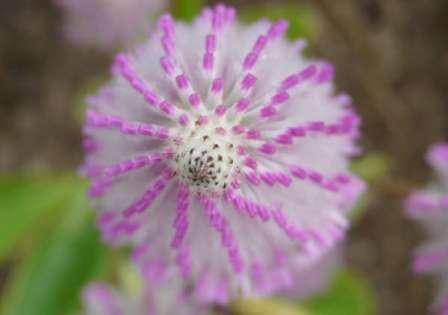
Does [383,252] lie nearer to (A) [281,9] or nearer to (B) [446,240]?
(A) [281,9]

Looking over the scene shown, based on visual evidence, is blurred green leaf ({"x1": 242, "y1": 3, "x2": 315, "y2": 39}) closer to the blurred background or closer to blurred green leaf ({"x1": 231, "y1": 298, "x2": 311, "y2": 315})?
the blurred background

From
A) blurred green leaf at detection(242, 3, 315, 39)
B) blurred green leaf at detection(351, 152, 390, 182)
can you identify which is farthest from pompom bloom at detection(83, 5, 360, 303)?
blurred green leaf at detection(242, 3, 315, 39)

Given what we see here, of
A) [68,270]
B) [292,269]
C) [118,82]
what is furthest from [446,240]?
[68,270]

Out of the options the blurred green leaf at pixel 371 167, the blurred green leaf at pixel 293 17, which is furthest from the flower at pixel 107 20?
the blurred green leaf at pixel 371 167

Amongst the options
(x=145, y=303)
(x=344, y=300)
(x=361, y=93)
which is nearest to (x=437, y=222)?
(x=145, y=303)

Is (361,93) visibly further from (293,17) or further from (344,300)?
(344,300)

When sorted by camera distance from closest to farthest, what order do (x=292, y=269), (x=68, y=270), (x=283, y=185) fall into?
1. (x=283, y=185)
2. (x=292, y=269)
3. (x=68, y=270)
